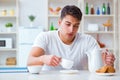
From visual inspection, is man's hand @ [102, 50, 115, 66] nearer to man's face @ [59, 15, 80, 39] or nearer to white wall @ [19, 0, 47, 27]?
man's face @ [59, 15, 80, 39]

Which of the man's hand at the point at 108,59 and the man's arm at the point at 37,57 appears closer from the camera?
the man's arm at the point at 37,57

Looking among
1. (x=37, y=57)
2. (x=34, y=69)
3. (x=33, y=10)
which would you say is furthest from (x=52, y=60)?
(x=33, y=10)

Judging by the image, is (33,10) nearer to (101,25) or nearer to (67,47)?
(101,25)

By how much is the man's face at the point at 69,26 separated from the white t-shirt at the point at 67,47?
0.10 m

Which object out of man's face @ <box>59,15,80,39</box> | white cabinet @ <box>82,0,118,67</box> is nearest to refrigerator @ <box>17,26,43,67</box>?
white cabinet @ <box>82,0,118,67</box>

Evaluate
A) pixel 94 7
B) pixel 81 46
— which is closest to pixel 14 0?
pixel 94 7

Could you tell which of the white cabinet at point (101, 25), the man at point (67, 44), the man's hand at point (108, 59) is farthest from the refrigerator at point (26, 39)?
the man's hand at point (108, 59)

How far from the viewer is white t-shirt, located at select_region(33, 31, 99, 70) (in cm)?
221

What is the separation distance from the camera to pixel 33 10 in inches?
219

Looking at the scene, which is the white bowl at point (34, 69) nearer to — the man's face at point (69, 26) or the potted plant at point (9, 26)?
the man's face at point (69, 26)

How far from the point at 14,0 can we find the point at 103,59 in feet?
12.6

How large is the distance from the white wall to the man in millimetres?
3276

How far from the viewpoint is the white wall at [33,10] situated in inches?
218

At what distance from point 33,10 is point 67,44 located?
11.2ft
